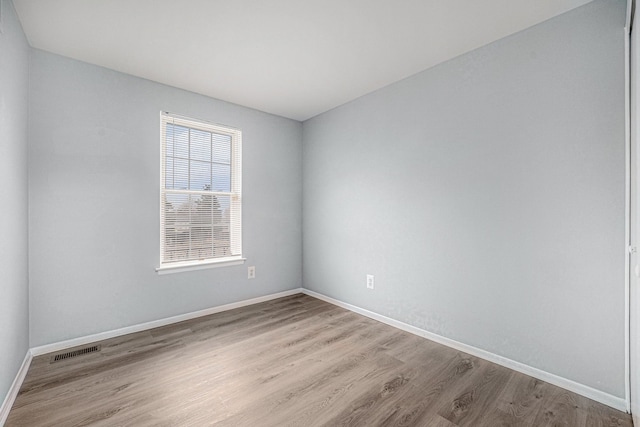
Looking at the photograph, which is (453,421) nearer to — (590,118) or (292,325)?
(292,325)

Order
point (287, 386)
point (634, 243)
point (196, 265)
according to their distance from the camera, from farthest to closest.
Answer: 1. point (196, 265)
2. point (287, 386)
3. point (634, 243)

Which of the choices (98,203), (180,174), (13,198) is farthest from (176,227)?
(13,198)

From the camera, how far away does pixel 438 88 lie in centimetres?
257

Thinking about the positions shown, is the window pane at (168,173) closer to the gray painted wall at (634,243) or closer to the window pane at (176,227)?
the window pane at (176,227)

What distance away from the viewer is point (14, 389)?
1.82 m

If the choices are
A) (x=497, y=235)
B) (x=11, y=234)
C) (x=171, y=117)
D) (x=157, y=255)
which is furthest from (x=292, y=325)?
(x=171, y=117)

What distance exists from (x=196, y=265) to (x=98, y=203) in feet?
3.53

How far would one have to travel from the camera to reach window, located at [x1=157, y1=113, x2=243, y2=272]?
3.02m

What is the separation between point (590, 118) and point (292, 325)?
2880 millimetres

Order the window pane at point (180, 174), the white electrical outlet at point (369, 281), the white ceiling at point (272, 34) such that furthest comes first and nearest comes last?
1. the white electrical outlet at point (369, 281)
2. the window pane at point (180, 174)
3. the white ceiling at point (272, 34)

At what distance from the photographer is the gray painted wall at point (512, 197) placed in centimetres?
176

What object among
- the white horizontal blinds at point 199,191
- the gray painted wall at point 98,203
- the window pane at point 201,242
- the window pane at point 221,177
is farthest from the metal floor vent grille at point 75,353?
the window pane at point 221,177

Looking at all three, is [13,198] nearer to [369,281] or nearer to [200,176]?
[200,176]

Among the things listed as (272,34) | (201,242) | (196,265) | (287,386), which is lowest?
(287,386)
